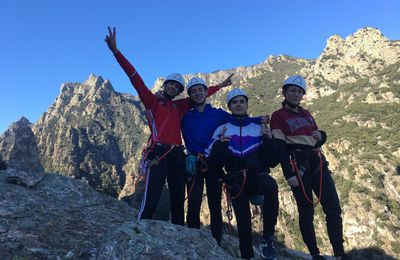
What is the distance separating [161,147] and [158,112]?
2.72 ft

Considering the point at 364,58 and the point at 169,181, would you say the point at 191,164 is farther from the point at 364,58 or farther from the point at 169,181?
the point at 364,58

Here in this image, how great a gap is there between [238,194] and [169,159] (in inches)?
67.2

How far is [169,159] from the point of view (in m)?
7.45

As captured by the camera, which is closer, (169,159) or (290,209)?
(169,159)

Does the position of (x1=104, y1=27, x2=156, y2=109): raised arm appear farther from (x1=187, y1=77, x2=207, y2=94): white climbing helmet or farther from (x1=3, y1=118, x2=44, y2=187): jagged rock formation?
(x1=3, y1=118, x2=44, y2=187): jagged rock formation

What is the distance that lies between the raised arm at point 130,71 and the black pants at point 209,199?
206 cm

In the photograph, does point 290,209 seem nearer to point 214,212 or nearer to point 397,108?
point 397,108

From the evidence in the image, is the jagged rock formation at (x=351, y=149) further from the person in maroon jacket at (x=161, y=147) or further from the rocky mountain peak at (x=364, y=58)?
the person in maroon jacket at (x=161, y=147)

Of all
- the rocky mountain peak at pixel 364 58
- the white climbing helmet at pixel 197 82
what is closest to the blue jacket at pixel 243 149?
the white climbing helmet at pixel 197 82

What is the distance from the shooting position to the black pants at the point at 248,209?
663 centimetres

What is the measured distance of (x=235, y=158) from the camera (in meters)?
6.95

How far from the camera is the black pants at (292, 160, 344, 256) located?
22.6ft

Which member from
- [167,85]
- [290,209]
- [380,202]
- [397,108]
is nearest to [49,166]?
[290,209]

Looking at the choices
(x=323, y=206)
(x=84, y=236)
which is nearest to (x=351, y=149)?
(x=323, y=206)
